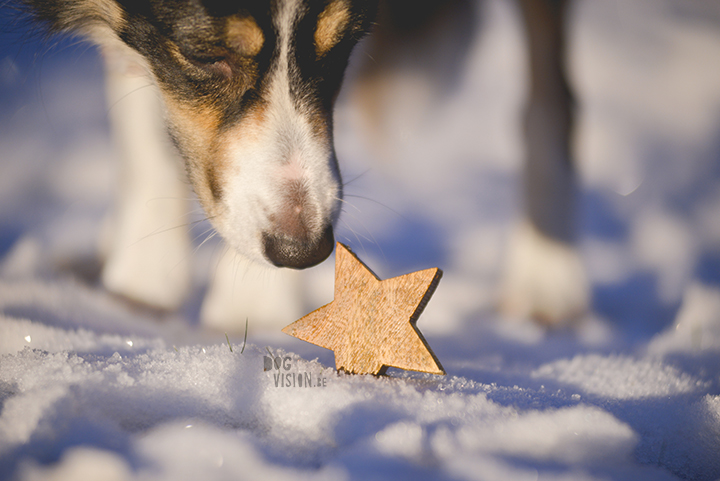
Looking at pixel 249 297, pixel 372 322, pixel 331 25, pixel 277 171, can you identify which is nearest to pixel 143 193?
pixel 249 297

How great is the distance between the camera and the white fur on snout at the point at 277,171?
0.78m

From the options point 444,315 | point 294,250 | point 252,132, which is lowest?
point 444,315

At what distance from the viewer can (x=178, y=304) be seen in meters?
1.01

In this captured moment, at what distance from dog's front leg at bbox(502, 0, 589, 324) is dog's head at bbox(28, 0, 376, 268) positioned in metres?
0.49

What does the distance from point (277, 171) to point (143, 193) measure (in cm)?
51

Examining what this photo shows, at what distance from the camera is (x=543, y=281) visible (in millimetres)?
1095

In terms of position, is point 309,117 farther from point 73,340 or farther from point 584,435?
point 584,435

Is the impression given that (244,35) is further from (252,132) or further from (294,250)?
(294,250)

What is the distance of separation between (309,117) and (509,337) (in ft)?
1.87

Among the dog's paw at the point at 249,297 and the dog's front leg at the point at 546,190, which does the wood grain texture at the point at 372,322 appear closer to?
the dog's paw at the point at 249,297

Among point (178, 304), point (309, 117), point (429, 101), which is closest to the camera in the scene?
point (309, 117)

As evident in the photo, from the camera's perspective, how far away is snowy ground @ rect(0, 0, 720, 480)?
0.53 metres

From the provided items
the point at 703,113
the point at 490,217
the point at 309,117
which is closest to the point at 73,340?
the point at 309,117

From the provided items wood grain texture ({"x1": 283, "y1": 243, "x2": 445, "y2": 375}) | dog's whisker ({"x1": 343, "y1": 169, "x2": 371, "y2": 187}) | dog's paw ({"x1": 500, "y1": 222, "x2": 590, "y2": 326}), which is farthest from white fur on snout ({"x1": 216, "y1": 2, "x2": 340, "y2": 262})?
dog's paw ({"x1": 500, "y1": 222, "x2": 590, "y2": 326})
